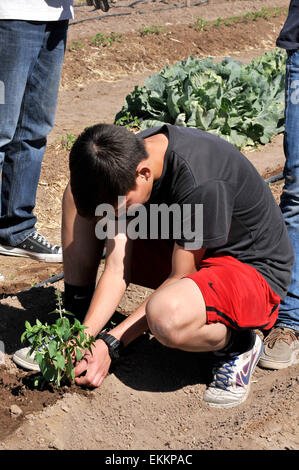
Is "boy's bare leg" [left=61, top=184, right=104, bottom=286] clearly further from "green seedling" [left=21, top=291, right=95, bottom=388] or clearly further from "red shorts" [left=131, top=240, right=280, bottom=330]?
"red shorts" [left=131, top=240, right=280, bottom=330]

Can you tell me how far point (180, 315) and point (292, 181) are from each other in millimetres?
1007

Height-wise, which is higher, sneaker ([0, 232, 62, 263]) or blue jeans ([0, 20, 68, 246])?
blue jeans ([0, 20, 68, 246])

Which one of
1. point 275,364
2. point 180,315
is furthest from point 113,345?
point 275,364

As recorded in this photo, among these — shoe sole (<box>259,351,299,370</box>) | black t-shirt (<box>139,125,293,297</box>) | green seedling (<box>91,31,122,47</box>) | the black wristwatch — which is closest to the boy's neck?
black t-shirt (<box>139,125,293,297</box>)

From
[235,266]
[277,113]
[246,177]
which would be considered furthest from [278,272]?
[277,113]

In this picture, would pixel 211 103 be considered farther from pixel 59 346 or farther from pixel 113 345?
pixel 59 346

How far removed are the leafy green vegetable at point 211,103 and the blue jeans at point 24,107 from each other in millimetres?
2132

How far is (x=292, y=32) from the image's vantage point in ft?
10.1

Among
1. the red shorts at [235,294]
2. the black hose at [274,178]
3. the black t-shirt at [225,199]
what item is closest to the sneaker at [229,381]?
the red shorts at [235,294]

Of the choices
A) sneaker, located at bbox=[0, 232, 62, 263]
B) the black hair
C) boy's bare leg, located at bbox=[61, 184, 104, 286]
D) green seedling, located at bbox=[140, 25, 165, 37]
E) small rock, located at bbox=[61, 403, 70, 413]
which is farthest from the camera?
green seedling, located at bbox=[140, 25, 165, 37]

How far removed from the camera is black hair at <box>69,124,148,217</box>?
7.59ft

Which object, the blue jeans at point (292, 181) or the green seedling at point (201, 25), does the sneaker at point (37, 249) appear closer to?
the blue jeans at point (292, 181)

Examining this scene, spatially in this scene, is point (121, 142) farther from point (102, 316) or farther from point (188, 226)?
point (102, 316)

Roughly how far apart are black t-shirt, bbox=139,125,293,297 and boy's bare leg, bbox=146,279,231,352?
7.5 inches
